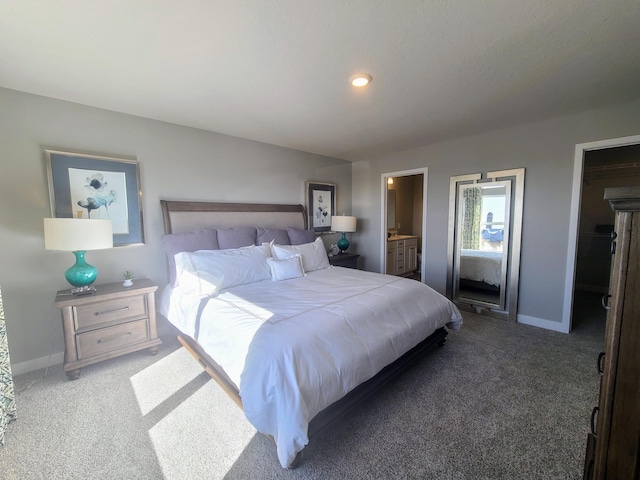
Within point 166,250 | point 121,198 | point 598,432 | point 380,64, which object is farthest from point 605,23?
point 121,198

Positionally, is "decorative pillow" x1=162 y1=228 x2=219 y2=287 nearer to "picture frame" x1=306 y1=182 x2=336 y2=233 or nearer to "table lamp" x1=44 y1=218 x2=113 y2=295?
"table lamp" x1=44 y1=218 x2=113 y2=295

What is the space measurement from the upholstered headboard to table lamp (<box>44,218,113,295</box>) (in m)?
0.71

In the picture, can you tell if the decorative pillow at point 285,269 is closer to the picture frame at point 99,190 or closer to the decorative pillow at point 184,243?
the decorative pillow at point 184,243

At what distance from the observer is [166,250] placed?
9.45 ft

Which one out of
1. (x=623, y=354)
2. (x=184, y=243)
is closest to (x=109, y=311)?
(x=184, y=243)

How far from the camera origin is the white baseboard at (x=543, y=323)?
317cm

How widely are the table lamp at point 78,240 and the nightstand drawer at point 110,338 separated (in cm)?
39

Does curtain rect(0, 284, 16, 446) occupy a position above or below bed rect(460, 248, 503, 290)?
below

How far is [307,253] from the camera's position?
3.45 metres

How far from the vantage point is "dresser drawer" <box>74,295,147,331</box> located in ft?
7.55

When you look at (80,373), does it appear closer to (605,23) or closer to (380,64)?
(380,64)

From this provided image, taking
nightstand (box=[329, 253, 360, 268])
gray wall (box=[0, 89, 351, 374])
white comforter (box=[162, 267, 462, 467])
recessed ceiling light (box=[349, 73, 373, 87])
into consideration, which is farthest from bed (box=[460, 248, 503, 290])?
gray wall (box=[0, 89, 351, 374])

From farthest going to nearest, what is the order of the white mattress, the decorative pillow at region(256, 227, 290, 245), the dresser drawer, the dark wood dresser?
the white mattress → the decorative pillow at region(256, 227, 290, 245) → the dresser drawer → the dark wood dresser

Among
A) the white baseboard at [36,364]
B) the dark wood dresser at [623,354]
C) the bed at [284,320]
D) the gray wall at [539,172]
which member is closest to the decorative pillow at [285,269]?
the bed at [284,320]
